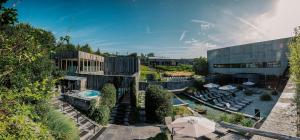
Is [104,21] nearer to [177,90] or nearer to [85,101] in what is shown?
[85,101]

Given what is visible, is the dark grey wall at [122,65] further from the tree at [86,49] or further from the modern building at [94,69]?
the tree at [86,49]

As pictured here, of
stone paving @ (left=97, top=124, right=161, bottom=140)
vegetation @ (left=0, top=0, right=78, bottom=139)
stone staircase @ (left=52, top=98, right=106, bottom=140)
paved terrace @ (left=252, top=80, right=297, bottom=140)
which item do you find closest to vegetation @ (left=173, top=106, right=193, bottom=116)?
stone paving @ (left=97, top=124, right=161, bottom=140)

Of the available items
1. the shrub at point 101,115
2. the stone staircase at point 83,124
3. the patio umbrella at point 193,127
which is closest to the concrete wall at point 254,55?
the patio umbrella at point 193,127

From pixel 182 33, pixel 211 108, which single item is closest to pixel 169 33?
pixel 182 33

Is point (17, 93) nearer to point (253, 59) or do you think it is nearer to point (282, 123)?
point (282, 123)

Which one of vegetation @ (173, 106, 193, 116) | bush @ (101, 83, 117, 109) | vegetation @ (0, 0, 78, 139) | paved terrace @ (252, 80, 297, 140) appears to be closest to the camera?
vegetation @ (0, 0, 78, 139)

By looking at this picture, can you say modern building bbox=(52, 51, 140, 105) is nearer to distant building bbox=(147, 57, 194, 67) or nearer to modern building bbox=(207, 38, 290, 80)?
modern building bbox=(207, 38, 290, 80)
